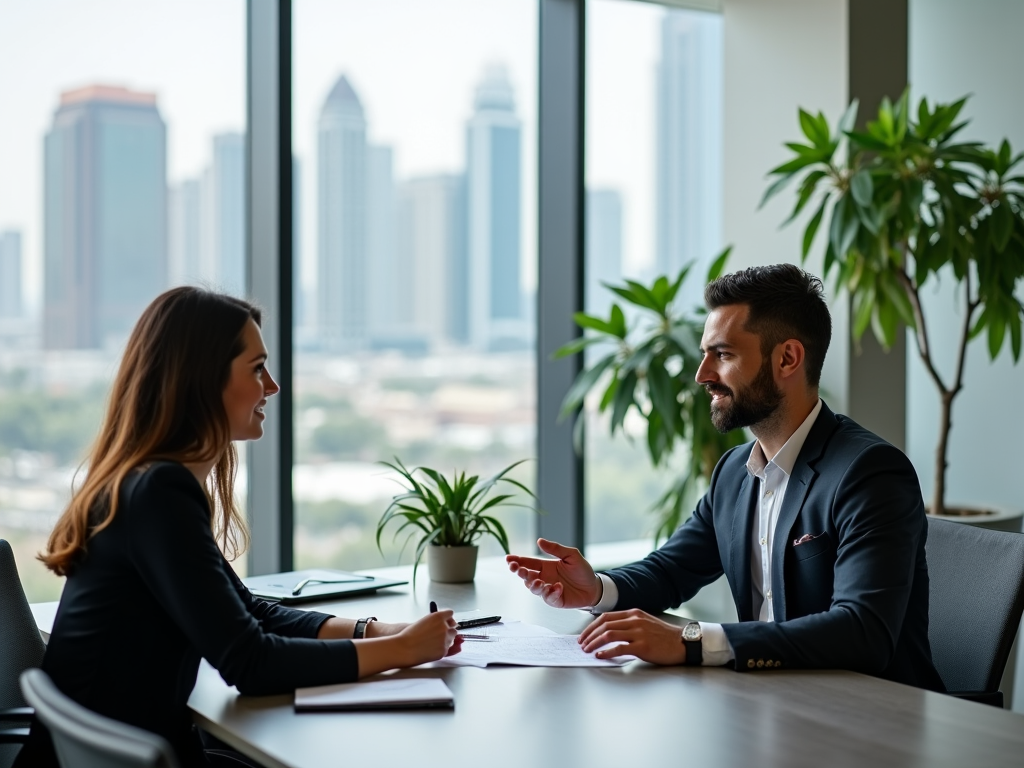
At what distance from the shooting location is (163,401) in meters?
1.81

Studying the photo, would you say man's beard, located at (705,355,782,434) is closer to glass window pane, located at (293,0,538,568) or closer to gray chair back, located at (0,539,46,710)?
gray chair back, located at (0,539,46,710)

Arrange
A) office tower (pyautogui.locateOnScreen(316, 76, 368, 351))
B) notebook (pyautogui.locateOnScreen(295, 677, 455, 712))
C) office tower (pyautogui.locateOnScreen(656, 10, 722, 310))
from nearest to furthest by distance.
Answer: notebook (pyautogui.locateOnScreen(295, 677, 455, 712)), office tower (pyautogui.locateOnScreen(316, 76, 368, 351)), office tower (pyautogui.locateOnScreen(656, 10, 722, 310))

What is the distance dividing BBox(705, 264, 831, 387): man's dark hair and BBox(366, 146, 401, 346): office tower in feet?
8.68

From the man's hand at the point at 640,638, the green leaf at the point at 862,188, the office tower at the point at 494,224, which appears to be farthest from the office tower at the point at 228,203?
the man's hand at the point at 640,638

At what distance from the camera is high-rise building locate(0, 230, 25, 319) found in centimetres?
373

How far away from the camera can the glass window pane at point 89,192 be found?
146 inches

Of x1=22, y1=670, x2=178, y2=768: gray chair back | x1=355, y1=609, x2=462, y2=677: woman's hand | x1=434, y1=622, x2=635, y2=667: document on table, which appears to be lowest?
x1=434, y1=622, x2=635, y2=667: document on table

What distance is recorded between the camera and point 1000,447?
4328mm

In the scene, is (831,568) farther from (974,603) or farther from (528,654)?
(528,654)

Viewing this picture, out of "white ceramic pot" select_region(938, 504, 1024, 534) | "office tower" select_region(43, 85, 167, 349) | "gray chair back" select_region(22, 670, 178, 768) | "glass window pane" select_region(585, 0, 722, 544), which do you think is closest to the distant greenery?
"office tower" select_region(43, 85, 167, 349)

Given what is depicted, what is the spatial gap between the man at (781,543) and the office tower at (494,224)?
2459 millimetres

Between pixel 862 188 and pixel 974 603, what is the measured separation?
166 cm

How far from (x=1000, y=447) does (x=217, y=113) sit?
10.4 ft

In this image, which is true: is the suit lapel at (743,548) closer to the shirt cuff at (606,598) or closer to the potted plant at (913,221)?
the shirt cuff at (606,598)
